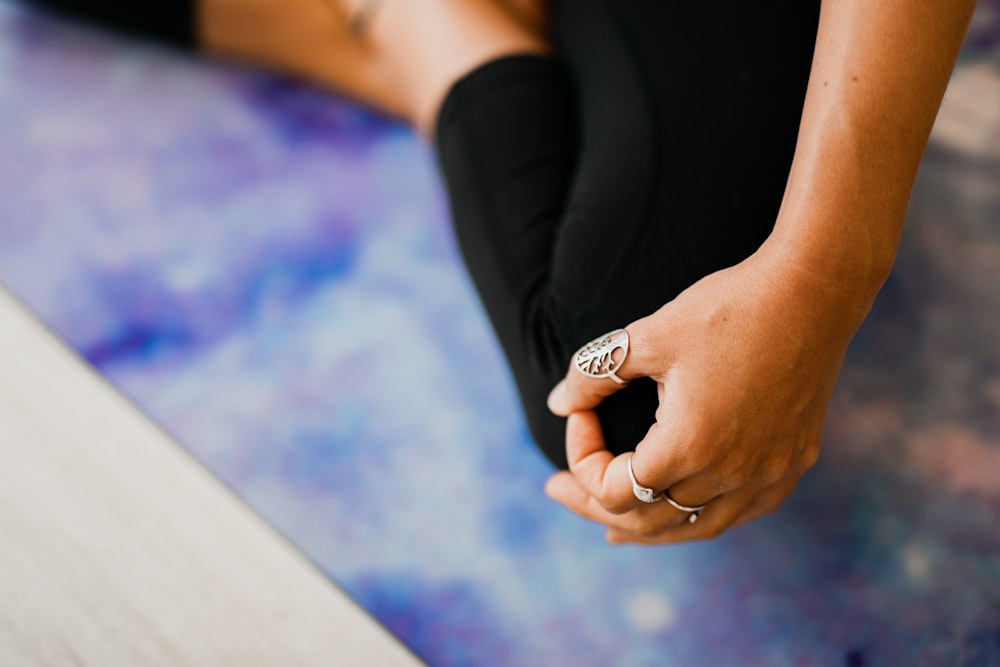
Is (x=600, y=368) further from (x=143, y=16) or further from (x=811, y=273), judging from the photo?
(x=143, y=16)

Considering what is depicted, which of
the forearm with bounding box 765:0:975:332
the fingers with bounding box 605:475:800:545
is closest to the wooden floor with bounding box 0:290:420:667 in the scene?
the fingers with bounding box 605:475:800:545

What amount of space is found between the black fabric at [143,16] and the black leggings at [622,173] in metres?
0.54

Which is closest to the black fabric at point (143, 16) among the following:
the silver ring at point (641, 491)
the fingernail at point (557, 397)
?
the fingernail at point (557, 397)

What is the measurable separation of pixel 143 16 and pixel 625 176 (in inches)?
31.9

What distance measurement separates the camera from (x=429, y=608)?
83 centimetres

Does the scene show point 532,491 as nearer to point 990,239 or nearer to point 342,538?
point 342,538

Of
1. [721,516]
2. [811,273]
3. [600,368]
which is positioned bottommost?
[721,516]

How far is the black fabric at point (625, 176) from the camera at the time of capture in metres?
0.71

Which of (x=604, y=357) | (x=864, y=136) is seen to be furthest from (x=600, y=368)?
(x=864, y=136)

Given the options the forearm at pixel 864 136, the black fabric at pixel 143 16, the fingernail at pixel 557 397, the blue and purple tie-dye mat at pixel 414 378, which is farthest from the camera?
the black fabric at pixel 143 16

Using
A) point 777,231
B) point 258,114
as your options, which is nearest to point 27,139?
point 258,114

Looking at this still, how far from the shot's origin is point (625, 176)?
2.47 ft

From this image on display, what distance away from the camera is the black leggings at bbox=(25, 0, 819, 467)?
71 cm

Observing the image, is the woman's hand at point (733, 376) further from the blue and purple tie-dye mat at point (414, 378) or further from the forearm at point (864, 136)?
the blue and purple tie-dye mat at point (414, 378)
